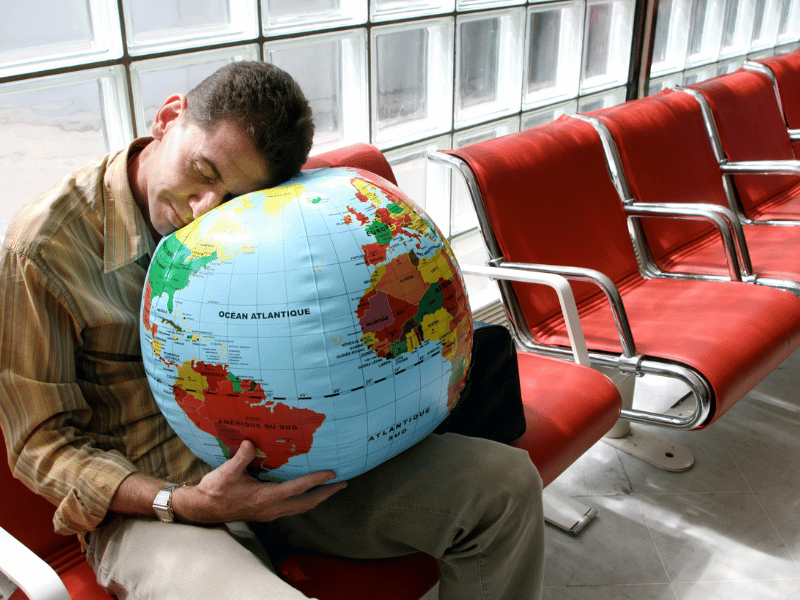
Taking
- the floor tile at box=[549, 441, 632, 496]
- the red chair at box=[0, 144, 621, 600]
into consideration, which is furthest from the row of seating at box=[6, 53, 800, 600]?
the floor tile at box=[549, 441, 632, 496]

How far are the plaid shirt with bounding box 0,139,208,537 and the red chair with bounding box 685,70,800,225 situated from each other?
2.39 metres

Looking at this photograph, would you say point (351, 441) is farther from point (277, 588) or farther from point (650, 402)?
point (650, 402)

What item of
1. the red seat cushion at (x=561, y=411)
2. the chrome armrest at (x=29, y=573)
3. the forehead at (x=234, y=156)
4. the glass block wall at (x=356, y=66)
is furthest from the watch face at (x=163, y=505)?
the glass block wall at (x=356, y=66)

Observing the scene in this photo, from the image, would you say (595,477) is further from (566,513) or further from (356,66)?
(356,66)

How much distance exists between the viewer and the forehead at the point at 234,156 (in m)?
1.01

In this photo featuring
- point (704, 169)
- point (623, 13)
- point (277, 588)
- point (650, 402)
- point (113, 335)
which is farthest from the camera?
point (623, 13)

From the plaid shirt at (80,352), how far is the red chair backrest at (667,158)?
5.77ft

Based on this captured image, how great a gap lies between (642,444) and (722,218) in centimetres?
74

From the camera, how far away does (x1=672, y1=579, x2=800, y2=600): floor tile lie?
67.7 inches

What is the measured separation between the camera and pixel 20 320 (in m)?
1.04

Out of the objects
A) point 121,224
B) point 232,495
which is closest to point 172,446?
point 232,495

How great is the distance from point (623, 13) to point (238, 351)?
3.10 metres

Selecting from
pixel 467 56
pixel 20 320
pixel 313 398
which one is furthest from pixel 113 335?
pixel 467 56

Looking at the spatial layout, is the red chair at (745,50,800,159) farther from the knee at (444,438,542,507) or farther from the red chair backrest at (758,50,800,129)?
the knee at (444,438,542,507)
